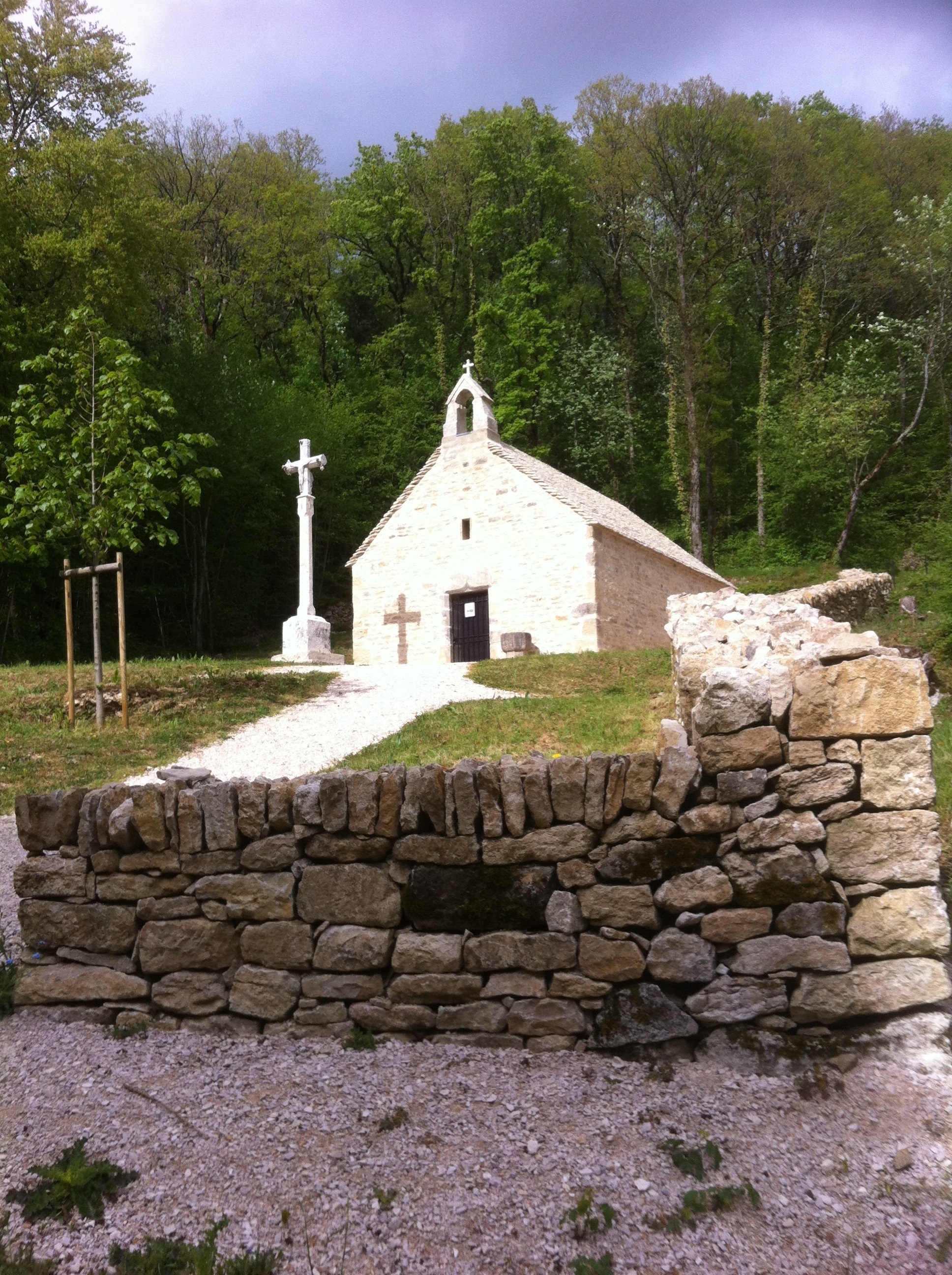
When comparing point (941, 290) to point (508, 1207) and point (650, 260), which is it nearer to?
point (650, 260)

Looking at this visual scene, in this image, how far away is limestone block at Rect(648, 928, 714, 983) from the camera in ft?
12.0

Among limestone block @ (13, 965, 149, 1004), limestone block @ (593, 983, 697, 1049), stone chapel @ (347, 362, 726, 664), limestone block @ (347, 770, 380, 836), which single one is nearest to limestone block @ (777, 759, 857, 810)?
limestone block @ (593, 983, 697, 1049)

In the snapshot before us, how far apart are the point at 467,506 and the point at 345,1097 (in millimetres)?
17670

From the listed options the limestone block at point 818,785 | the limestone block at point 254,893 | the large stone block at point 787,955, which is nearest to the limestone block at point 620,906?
the large stone block at point 787,955

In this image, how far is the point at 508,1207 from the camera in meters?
2.94

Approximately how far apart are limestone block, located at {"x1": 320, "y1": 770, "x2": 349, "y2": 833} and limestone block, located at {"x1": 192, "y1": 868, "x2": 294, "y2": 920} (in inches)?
9.2

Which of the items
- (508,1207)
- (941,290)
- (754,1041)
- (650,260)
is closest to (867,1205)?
(754,1041)

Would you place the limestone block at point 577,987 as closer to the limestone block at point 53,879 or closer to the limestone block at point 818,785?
the limestone block at point 818,785

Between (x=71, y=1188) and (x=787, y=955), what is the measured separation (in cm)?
295

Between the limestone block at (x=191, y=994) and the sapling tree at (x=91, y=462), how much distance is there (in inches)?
325

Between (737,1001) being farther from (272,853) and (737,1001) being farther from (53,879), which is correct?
(53,879)

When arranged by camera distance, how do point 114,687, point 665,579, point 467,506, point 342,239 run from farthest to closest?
point 342,239, point 665,579, point 467,506, point 114,687

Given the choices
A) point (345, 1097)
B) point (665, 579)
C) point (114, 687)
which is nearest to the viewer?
point (345, 1097)

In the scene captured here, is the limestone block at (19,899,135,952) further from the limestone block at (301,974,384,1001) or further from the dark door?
the dark door
